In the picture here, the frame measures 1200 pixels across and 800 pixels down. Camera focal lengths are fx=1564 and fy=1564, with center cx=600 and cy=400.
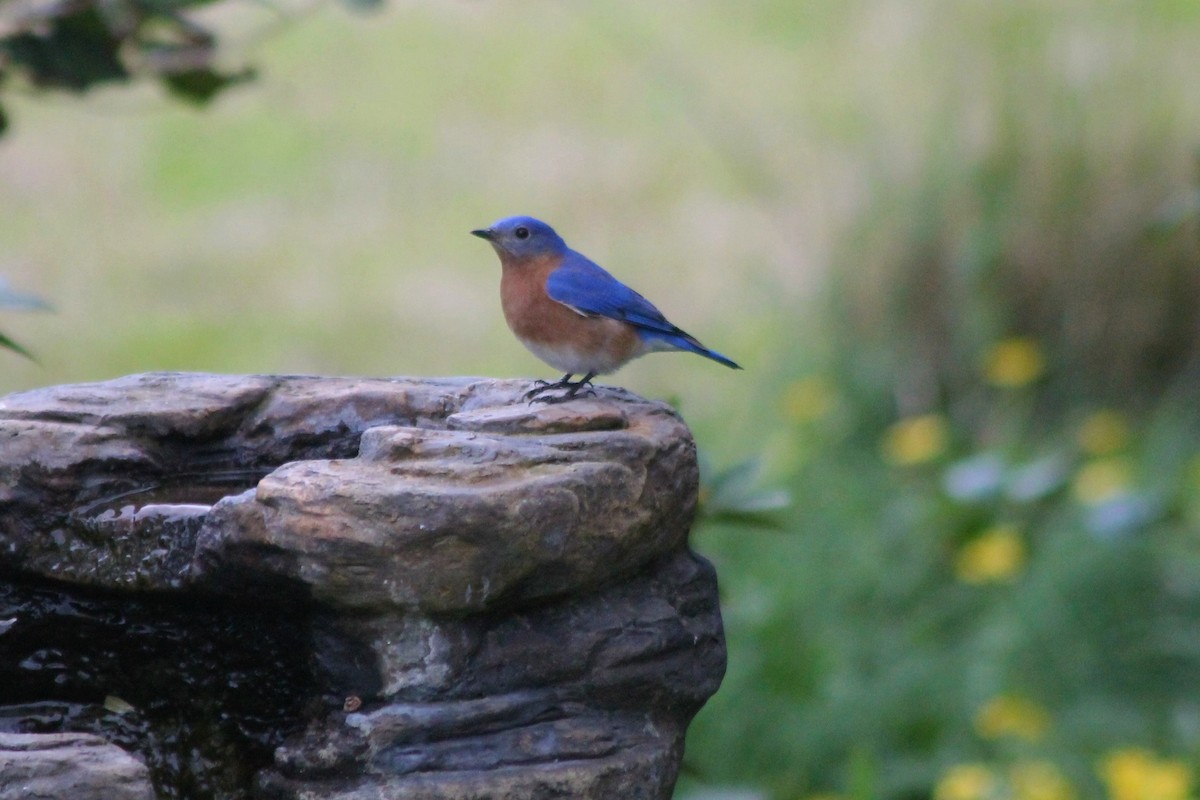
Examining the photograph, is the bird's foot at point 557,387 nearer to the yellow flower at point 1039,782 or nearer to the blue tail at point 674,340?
the blue tail at point 674,340

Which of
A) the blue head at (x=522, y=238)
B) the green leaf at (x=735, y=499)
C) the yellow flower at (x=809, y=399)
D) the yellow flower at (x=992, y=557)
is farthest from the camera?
the yellow flower at (x=809, y=399)

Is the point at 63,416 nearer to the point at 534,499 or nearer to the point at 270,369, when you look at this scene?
the point at 534,499

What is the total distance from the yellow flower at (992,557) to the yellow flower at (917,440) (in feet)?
1.31

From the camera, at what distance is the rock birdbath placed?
2.39m

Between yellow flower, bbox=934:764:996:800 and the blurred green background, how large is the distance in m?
0.02

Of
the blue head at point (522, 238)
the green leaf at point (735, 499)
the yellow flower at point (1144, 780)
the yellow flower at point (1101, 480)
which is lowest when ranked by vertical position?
the yellow flower at point (1144, 780)

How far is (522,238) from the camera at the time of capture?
372 cm

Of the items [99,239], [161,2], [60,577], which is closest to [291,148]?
[99,239]

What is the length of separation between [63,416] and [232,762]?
0.74 metres

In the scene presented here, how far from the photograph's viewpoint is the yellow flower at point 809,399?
666 cm

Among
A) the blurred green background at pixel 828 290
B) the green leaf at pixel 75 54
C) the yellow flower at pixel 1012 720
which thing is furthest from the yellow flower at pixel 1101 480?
the green leaf at pixel 75 54

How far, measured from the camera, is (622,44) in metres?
11.0

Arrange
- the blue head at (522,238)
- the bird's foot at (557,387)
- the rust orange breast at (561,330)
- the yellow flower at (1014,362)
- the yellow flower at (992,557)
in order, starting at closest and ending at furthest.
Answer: the bird's foot at (557,387)
the rust orange breast at (561,330)
the blue head at (522,238)
the yellow flower at (992,557)
the yellow flower at (1014,362)

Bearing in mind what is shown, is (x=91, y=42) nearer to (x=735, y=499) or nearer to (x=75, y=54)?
(x=75, y=54)
